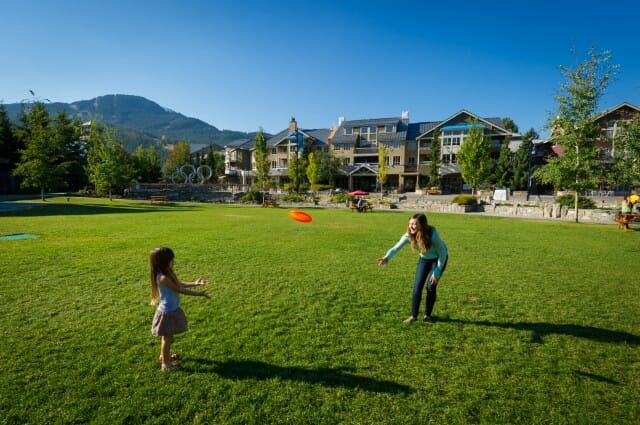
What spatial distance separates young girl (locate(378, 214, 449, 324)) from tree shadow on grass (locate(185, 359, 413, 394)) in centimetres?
191

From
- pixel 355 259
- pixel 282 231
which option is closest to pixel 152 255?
pixel 355 259

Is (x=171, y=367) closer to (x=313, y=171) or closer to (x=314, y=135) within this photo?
(x=313, y=171)

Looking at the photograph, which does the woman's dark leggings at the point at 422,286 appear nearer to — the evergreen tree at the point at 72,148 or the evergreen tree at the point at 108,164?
the evergreen tree at the point at 108,164

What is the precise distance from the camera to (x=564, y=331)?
5.49 meters

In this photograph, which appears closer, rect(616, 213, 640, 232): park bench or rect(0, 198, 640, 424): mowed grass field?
rect(0, 198, 640, 424): mowed grass field

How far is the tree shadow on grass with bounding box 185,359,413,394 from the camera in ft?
12.8

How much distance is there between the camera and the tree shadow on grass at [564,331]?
521 centimetres

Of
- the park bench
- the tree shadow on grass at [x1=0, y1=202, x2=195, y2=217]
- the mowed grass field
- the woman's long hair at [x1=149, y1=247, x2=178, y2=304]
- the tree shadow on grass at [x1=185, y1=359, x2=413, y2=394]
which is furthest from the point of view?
the tree shadow on grass at [x1=0, y1=202, x2=195, y2=217]

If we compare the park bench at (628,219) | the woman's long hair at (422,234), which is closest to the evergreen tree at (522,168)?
the park bench at (628,219)

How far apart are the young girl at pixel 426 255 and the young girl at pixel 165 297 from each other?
3.35 m

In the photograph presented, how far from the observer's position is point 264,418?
11.0 ft

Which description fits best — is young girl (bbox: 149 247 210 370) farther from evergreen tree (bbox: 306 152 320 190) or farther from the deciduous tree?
evergreen tree (bbox: 306 152 320 190)

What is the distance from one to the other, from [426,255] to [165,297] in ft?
13.5

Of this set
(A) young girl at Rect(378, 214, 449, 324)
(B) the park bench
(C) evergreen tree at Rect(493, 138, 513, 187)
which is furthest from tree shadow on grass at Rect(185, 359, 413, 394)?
(C) evergreen tree at Rect(493, 138, 513, 187)
